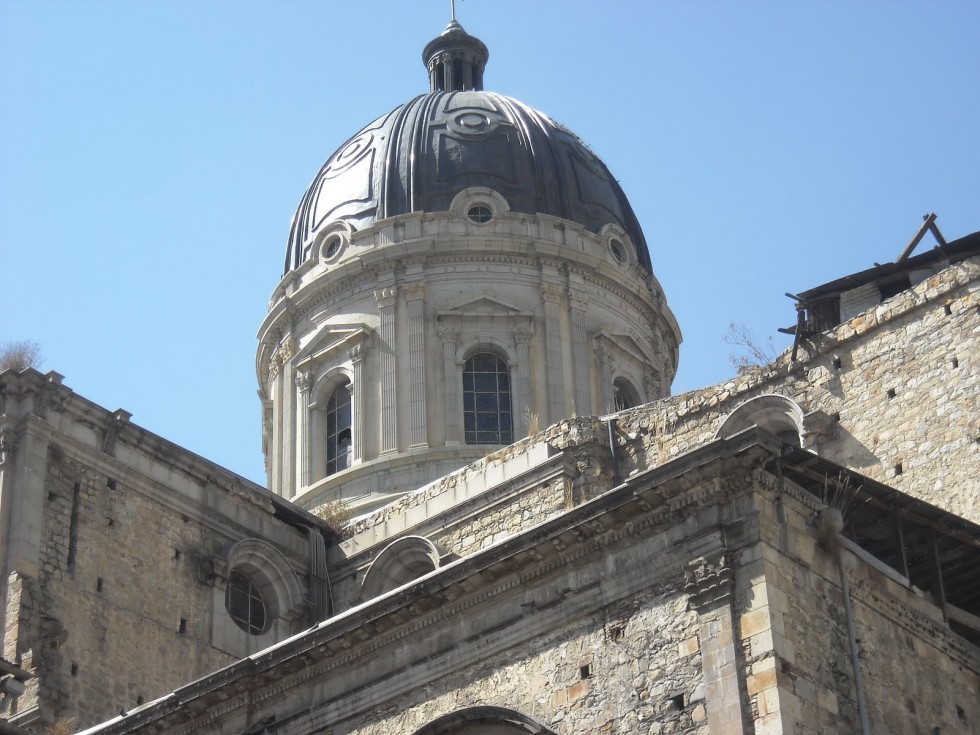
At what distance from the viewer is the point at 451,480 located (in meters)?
30.0

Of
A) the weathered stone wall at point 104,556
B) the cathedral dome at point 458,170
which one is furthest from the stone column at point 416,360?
the weathered stone wall at point 104,556

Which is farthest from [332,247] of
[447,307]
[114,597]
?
[114,597]

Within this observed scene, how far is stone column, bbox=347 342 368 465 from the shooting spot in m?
36.2

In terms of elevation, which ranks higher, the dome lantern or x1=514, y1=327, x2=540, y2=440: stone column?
the dome lantern

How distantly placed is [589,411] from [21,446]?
12.7m

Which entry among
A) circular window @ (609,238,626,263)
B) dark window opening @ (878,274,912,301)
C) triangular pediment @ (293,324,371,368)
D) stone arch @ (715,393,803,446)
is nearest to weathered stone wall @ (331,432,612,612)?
stone arch @ (715,393,803,446)

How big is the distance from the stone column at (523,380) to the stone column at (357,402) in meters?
2.93

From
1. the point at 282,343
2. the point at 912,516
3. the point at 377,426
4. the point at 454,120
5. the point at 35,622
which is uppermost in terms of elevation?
the point at 454,120

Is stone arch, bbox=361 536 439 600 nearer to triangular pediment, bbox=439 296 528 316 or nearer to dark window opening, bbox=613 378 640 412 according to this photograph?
triangular pediment, bbox=439 296 528 316

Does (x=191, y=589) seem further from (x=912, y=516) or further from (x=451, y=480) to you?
(x=912, y=516)

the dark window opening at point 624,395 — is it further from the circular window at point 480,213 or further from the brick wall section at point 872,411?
the brick wall section at point 872,411

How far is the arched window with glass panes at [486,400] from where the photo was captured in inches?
1428

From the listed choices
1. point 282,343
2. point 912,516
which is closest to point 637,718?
point 912,516

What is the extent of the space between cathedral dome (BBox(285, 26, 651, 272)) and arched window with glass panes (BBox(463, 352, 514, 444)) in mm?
3507
